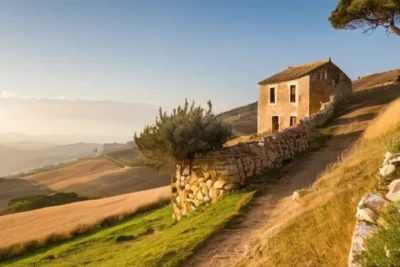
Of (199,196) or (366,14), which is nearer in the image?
(199,196)

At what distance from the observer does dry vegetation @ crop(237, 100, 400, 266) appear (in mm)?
5250

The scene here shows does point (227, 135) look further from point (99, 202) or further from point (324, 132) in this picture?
point (99, 202)

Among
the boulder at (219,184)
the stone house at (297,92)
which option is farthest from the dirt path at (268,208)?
the stone house at (297,92)

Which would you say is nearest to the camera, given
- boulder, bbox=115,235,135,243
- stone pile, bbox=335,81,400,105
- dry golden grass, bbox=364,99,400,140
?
boulder, bbox=115,235,135,243

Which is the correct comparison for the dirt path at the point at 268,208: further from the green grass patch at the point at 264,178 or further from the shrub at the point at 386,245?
the shrub at the point at 386,245

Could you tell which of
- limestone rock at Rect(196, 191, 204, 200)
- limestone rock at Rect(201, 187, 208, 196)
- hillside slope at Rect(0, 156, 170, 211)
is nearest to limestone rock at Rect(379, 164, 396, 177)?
limestone rock at Rect(201, 187, 208, 196)

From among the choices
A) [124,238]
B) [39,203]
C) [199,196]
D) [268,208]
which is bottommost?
[39,203]

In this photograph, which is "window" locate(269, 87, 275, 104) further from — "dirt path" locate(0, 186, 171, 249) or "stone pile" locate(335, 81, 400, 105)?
"dirt path" locate(0, 186, 171, 249)

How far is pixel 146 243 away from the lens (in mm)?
9859

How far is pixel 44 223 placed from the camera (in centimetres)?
2028

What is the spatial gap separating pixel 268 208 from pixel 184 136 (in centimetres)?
447

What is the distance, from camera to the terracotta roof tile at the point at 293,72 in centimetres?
2855

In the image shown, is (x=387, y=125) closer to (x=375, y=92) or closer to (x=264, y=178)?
(x=264, y=178)

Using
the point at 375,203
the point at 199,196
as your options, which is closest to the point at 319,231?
the point at 375,203
